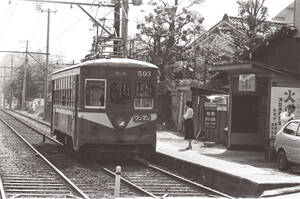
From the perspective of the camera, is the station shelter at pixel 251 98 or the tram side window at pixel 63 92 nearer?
the station shelter at pixel 251 98

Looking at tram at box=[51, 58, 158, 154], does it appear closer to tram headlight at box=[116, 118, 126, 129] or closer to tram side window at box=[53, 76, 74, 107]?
tram headlight at box=[116, 118, 126, 129]

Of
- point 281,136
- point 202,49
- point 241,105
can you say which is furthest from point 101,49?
point 202,49

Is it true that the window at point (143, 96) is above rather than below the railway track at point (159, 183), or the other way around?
above

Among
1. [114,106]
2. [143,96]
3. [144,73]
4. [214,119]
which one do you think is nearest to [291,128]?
[143,96]

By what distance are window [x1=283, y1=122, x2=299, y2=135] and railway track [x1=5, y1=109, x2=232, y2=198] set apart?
9.51 feet

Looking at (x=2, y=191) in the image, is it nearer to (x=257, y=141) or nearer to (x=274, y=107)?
(x=274, y=107)

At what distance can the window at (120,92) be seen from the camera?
55.9ft

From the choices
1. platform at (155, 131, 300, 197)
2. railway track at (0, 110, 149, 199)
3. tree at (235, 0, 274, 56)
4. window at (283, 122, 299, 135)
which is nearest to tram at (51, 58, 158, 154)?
railway track at (0, 110, 149, 199)

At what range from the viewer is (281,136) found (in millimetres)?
15070

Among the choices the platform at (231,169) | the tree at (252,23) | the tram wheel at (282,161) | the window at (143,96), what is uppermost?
the tree at (252,23)

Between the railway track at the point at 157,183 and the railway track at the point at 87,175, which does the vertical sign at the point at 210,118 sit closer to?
the railway track at the point at 87,175

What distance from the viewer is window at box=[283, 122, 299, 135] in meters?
14.4

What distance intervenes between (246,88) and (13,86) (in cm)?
7408

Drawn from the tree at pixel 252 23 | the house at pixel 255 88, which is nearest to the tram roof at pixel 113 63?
the house at pixel 255 88
